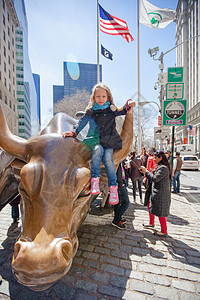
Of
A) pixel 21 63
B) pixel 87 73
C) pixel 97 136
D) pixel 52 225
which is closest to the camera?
pixel 52 225

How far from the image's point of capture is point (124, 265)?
2.90 m

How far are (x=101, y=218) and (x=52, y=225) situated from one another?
369cm

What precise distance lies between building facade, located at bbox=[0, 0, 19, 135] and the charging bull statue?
41771 millimetres

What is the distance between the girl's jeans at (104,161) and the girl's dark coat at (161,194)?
1.99m

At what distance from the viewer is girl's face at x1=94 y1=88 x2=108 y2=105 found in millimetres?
2613

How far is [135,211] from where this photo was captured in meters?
5.79

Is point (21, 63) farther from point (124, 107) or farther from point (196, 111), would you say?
point (124, 107)

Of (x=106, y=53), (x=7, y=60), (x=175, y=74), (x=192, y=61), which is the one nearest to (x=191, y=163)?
(x=106, y=53)

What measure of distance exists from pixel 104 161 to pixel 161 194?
2.31 meters

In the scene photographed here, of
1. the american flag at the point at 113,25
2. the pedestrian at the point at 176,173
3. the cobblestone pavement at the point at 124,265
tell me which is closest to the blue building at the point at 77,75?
the american flag at the point at 113,25

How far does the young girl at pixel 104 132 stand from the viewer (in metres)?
2.37

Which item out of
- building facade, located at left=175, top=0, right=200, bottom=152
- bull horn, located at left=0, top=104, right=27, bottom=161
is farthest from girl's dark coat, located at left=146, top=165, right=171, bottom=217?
building facade, located at left=175, top=0, right=200, bottom=152

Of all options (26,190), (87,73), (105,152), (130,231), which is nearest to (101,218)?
(130,231)

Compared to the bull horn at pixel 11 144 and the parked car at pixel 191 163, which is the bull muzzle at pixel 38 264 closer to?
the bull horn at pixel 11 144
